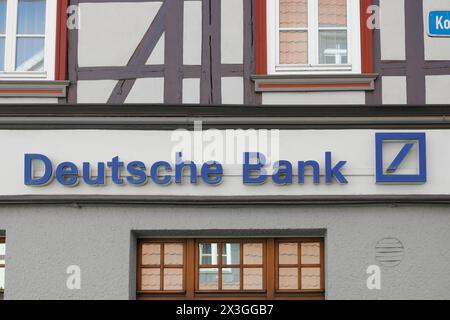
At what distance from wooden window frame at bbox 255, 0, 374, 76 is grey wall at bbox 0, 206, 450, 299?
155 centimetres

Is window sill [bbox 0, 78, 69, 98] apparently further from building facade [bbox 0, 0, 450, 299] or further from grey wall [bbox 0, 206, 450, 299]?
grey wall [bbox 0, 206, 450, 299]

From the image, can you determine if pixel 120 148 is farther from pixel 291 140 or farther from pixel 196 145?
pixel 291 140

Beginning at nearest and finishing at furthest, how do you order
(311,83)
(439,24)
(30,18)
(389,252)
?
1. (439,24)
2. (389,252)
3. (311,83)
4. (30,18)

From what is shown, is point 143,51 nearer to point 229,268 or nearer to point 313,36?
point 313,36

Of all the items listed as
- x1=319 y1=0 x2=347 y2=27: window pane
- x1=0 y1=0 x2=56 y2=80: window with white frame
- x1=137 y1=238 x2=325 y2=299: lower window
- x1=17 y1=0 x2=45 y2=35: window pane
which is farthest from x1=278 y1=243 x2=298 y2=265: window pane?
x1=17 y1=0 x2=45 y2=35: window pane

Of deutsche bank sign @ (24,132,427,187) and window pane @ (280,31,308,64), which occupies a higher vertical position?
window pane @ (280,31,308,64)

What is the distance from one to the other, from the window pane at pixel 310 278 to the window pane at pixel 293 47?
2306mm

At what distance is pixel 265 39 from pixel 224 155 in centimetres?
138

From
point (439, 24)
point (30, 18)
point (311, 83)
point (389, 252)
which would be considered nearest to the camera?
point (439, 24)

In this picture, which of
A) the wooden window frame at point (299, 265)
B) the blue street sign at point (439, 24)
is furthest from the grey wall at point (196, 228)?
the blue street sign at point (439, 24)

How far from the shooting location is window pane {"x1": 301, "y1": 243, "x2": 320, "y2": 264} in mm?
9805

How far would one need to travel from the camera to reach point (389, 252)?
9.43 meters

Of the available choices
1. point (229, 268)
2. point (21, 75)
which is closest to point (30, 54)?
point (21, 75)

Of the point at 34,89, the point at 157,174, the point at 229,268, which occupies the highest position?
the point at 34,89
